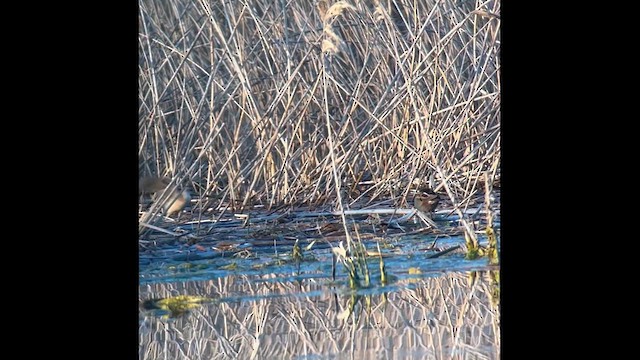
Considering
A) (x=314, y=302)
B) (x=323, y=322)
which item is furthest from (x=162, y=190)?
(x=323, y=322)

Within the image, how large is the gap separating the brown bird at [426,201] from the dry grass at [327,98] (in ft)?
0.19

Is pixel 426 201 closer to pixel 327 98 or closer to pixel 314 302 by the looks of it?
pixel 327 98

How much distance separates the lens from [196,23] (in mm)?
6133

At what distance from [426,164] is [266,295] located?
959mm

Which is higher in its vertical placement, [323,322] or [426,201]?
[426,201]

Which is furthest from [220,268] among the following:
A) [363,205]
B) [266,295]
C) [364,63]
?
[364,63]

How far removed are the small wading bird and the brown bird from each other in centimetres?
99

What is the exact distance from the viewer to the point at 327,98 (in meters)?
6.27

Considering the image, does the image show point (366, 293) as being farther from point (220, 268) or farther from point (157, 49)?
point (157, 49)

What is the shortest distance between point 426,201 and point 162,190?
1.15m

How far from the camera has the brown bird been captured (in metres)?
6.36

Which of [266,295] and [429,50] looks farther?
[429,50]

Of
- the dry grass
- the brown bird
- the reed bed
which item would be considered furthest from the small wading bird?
the brown bird

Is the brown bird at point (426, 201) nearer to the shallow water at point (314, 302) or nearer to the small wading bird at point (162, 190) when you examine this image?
the shallow water at point (314, 302)
